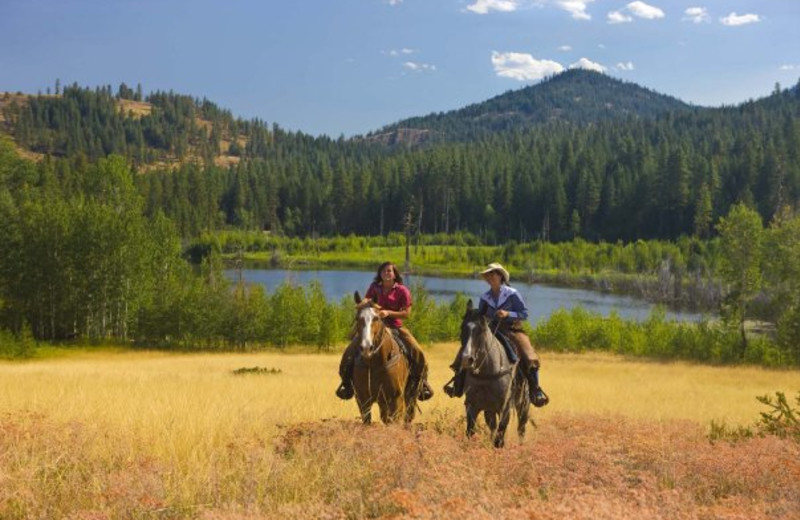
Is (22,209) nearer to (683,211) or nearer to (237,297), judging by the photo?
(237,297)

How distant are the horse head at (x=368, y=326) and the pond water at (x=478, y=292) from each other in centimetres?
6261

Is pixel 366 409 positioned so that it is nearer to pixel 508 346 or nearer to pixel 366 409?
pixel 366 409

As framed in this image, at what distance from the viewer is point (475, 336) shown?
9625 mm

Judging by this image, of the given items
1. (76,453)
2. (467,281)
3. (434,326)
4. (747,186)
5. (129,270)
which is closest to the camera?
(76,453)

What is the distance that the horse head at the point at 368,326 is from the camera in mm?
9297

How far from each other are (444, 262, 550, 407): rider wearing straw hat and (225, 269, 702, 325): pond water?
61677mm

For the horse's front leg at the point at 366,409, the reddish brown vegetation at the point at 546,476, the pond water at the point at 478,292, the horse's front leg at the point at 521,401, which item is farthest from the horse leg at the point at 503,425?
the pond water at the point at 478,292

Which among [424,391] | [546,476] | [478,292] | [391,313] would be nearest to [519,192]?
[478,292]

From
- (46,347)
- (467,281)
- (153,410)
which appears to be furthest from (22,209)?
(467,281)

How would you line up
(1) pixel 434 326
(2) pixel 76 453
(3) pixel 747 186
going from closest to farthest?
1. (2) pixel 76 453
2. (1) pixel 434 326
3. (3) pixel 747 186

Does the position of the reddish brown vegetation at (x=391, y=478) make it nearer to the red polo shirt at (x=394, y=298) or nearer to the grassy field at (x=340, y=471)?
the grassy field at (x=340, y=471)

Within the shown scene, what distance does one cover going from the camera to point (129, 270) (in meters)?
51.9

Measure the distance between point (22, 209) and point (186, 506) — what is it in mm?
56405

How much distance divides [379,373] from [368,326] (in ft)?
3.28
